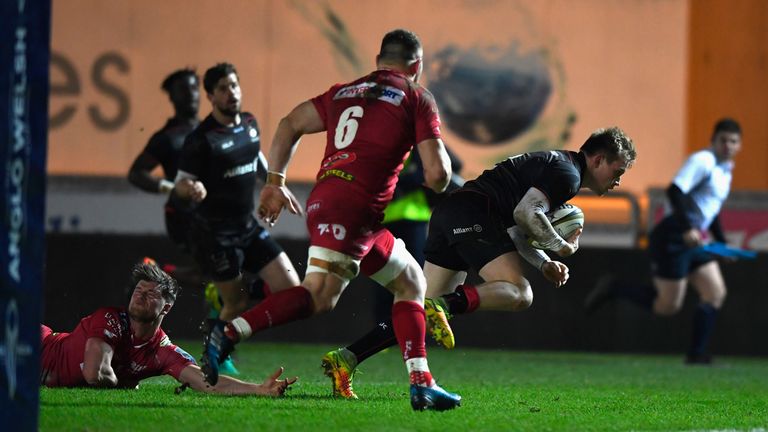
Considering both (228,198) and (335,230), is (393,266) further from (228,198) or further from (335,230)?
(228,198)

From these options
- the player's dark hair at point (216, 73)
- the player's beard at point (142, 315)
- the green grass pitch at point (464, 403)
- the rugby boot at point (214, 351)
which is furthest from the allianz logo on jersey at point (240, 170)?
the rugby boot at point (214, 351)

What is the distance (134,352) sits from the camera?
685 centimetres

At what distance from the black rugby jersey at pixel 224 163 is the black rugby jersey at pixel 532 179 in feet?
5.69

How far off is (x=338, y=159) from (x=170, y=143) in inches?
162

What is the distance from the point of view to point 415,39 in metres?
6.27

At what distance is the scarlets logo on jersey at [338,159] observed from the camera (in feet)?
20.1

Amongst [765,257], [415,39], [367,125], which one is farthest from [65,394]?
[765,257]

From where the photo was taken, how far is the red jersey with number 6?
239 inches

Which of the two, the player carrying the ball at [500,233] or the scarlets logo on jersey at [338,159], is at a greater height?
the scarlets logo on jersey at [338,159]

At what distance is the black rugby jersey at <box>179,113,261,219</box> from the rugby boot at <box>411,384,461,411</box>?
308 centimetres

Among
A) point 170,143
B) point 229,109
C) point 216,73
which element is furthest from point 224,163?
point 170,143

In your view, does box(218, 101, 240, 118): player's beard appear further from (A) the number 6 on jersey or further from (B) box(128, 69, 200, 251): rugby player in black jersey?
(A) the number 6 on jersey

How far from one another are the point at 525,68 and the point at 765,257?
4653mm

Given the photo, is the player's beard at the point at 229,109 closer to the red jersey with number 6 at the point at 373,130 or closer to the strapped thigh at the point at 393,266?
the red jersey with number 6 at the point at 373,130
